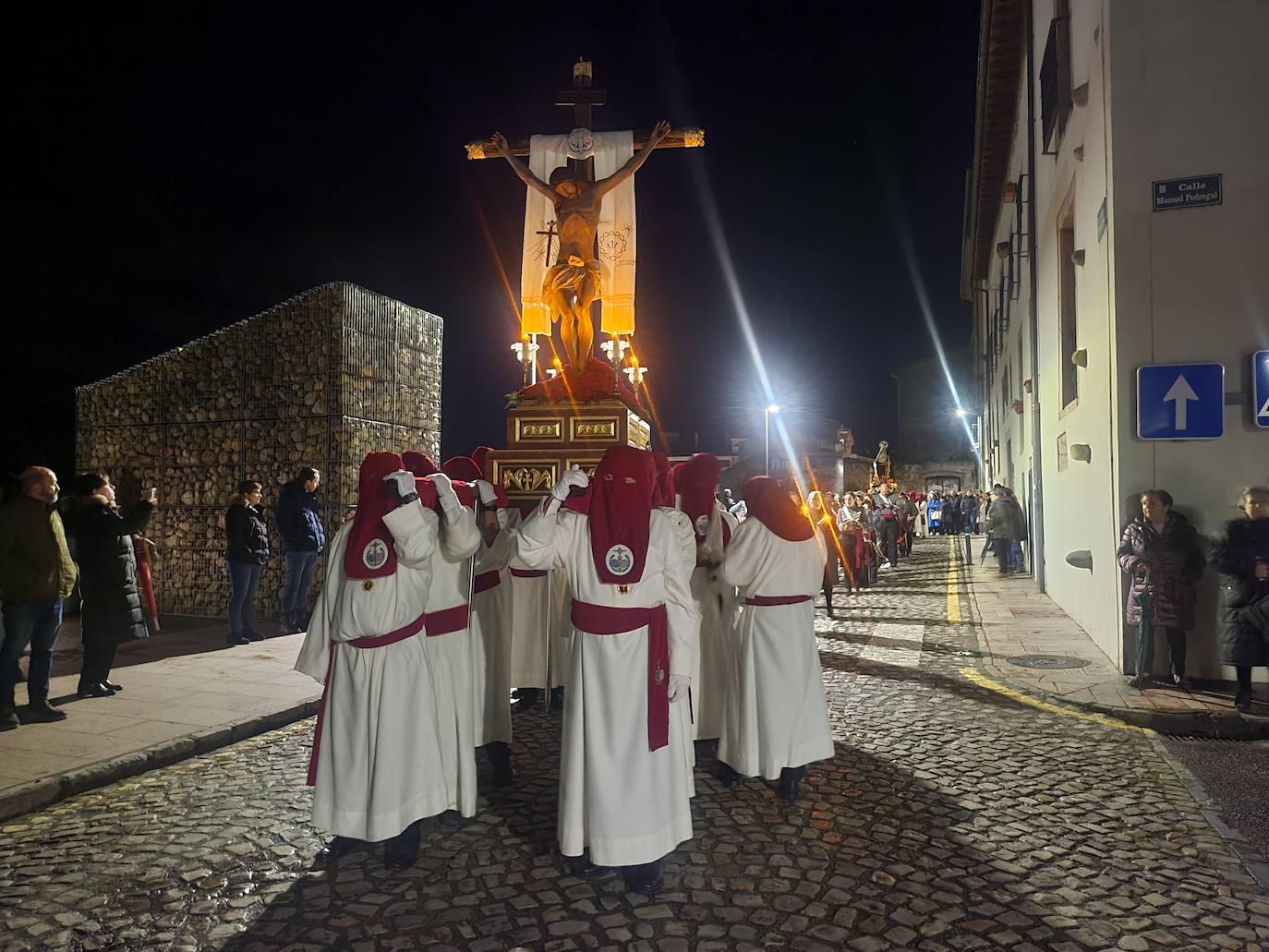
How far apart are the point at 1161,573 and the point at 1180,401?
155cm

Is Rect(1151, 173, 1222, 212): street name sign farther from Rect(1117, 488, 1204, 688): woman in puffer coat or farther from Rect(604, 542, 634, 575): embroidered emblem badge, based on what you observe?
Rect(604, 542, 634, 575): embroidered emblem badge

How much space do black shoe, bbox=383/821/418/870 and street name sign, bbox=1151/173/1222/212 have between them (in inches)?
317

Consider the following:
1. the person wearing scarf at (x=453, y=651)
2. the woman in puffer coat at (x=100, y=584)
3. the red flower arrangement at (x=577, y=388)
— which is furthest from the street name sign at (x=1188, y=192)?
the woman in puffer coat at (x=100, y=584)

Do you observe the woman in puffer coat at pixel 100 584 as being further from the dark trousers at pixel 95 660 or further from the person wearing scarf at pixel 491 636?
the person wearing scarf at pixel 491 636

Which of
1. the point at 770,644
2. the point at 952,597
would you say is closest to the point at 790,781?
the point at 770,644

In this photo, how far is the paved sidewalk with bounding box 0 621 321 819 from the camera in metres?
5.26

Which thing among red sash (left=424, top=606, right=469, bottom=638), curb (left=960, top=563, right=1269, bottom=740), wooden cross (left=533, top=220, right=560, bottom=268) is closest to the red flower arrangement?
wooden cross (left=533, top=220, right=560, bottom=268)

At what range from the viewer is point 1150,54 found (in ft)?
26.0

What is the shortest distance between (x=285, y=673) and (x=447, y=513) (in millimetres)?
4721

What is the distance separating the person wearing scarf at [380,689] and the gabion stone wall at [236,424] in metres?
7.70

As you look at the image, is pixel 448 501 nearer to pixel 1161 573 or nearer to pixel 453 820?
pixel 453 820

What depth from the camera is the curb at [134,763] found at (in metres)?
4.88

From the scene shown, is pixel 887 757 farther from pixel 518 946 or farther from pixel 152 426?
pixel 152 426

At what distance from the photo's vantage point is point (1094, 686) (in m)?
7.58
